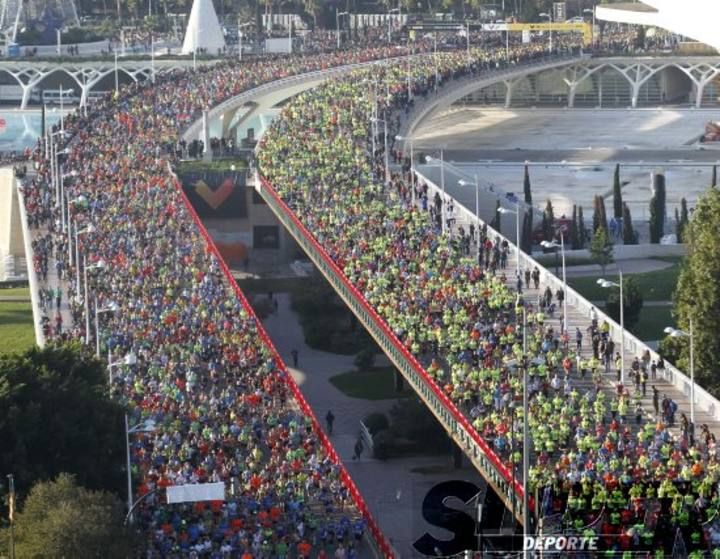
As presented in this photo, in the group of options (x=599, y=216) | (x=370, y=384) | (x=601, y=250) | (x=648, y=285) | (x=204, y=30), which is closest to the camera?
(x=370, y=384)

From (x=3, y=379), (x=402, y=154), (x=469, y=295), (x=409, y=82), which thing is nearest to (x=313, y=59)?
(x=409, y=82)

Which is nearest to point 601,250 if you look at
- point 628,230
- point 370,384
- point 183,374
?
point 628,230

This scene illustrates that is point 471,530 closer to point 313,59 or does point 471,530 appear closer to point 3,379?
Answer: point 3,379

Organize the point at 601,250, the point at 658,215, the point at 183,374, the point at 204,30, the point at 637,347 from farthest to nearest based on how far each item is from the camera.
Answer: the point at 204,30 → the point at 658,215 → the point at 601,250 → the point at 637,347 → the point at 183,374

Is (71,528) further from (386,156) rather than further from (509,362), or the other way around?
(386,156)

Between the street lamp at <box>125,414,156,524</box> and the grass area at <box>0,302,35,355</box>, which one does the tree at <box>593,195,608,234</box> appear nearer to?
the grass area at <box>0,302,35,355</box>
